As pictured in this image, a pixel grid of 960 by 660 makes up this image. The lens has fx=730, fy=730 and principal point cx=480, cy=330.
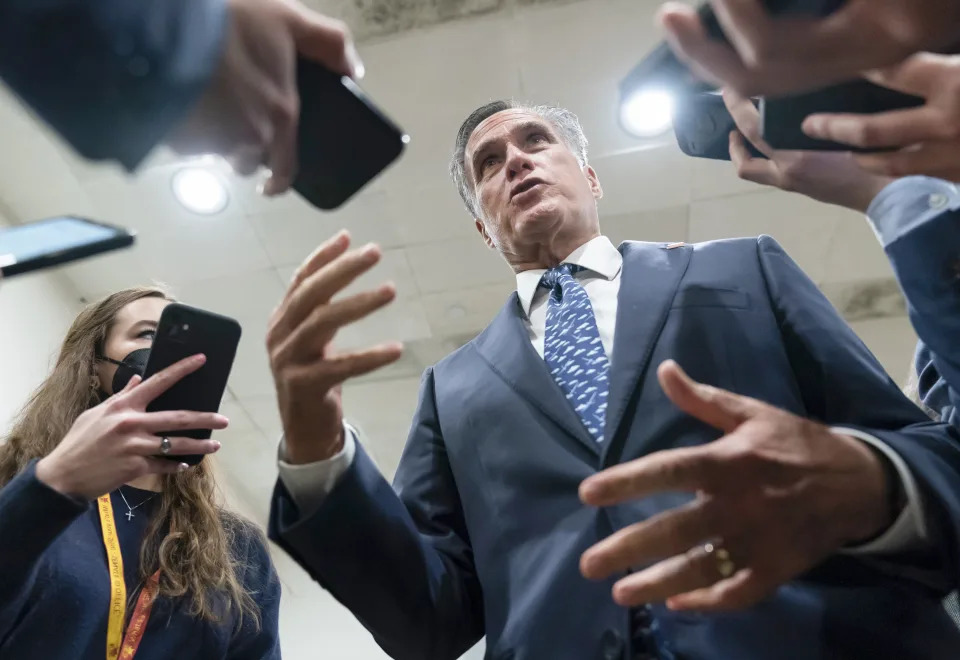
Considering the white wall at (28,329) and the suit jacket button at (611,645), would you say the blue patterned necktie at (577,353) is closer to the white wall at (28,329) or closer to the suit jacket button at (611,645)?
the suit jacket button at (611,645)

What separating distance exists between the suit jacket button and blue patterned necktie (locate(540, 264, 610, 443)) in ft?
0.61

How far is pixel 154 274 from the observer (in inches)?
90.1

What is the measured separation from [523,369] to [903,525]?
407 millimetres

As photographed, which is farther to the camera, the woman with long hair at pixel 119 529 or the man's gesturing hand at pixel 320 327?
the woman with long hair at pixel 119 529

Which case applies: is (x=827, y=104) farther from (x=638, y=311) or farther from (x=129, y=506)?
(x=129, y=506)

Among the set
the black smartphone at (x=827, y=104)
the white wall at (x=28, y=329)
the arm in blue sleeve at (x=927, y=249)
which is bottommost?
the white wall at (x=28, y=329)

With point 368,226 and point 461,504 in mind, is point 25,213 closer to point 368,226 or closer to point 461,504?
→ point 368,226

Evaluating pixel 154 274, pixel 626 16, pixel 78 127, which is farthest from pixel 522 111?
pixel 154 274

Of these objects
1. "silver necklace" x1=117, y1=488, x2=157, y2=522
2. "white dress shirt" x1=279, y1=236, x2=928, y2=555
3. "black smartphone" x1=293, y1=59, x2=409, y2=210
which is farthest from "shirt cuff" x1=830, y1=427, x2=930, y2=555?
"silver necklace" x1=117, y1=488, x2=157, y2=522

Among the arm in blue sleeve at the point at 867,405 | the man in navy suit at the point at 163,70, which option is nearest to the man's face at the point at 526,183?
the arm in blue sleeve at the point at 867,405

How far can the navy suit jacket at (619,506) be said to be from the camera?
573 mm

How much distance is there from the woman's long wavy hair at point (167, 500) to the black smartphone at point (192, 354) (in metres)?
0.22

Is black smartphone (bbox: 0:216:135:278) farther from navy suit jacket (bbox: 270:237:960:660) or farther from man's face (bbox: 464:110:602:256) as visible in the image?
man's face (bbox: 464:110:602:256)

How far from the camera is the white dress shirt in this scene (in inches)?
21.6
